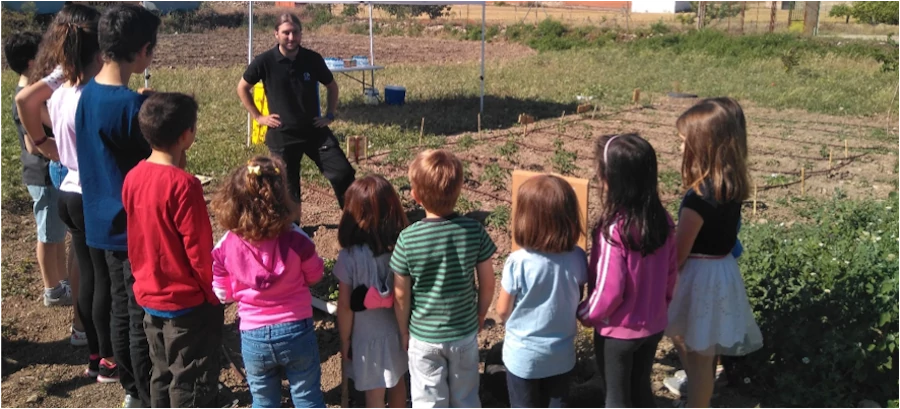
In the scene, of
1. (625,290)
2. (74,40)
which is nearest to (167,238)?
(74,40)

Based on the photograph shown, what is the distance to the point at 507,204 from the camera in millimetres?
7020

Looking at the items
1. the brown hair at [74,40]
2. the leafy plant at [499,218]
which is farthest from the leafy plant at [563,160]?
the brown hair at [74,40]

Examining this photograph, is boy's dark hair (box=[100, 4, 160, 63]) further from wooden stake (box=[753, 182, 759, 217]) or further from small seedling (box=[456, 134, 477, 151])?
small seedling (box=[456, 134, 477, 151])

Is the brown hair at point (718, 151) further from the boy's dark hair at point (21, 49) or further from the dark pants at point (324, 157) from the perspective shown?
the boy's dark hair at point (21, 49)

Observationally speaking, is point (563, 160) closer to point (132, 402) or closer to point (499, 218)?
point (499, 218)

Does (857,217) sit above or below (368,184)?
below

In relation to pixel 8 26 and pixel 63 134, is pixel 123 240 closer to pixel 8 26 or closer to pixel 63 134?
pixel 63 134

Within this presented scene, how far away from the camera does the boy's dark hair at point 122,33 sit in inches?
123

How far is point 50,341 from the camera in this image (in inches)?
176

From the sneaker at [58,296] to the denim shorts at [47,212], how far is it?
1.35 feet

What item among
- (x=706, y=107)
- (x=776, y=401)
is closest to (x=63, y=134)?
(x=706, y=107)

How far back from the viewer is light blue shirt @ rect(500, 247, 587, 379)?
279 centimetres

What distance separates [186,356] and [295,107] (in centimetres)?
285

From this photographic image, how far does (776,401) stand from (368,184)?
2.17 meters
